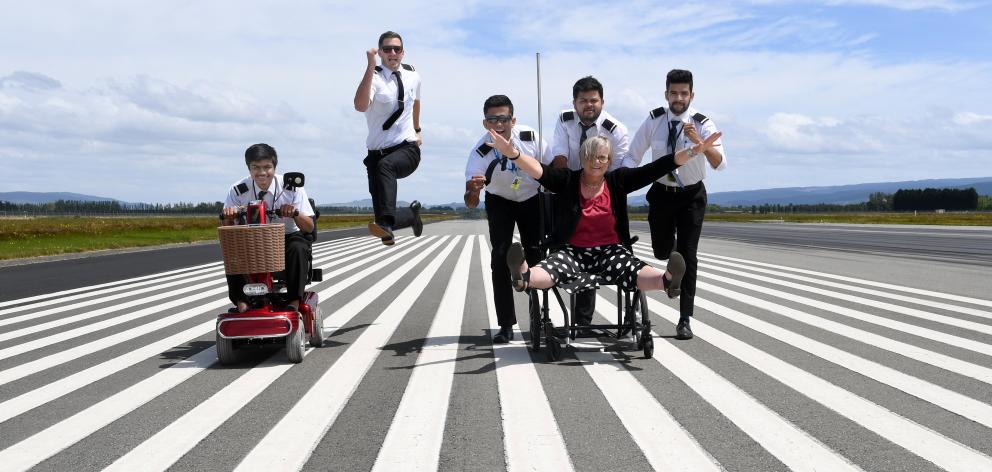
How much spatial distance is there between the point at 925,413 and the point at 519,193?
3061mm

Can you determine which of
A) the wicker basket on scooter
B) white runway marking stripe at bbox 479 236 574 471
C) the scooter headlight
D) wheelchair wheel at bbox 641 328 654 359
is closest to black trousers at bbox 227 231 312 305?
the scooter headlight

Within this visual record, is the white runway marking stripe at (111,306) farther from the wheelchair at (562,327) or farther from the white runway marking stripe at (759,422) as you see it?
the white runway marking stripe at (759,422)

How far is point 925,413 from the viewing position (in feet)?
12.2

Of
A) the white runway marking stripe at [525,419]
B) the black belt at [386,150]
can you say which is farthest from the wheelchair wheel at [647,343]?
the black belt at [386,150]

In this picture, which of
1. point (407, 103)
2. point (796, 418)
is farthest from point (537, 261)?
point (796, 418)

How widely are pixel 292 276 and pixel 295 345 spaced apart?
553 mm

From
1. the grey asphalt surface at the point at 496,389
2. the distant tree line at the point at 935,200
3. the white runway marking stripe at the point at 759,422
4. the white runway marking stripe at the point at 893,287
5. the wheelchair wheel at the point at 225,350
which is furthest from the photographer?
the distant tree line at the point at 935,200

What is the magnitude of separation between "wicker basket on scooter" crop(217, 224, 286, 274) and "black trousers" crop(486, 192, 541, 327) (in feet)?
5.43

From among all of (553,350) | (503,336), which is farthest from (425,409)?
(503,336)

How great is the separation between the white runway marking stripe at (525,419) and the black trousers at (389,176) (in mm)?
1343

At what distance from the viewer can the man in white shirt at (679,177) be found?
5.84 meters

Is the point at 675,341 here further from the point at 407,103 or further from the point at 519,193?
the point at 407,103

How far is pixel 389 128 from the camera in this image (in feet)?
19.3

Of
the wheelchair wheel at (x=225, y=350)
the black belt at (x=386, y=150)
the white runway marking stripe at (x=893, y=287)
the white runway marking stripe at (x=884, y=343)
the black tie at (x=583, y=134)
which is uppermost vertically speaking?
the black tie at (x=583, y=134)
